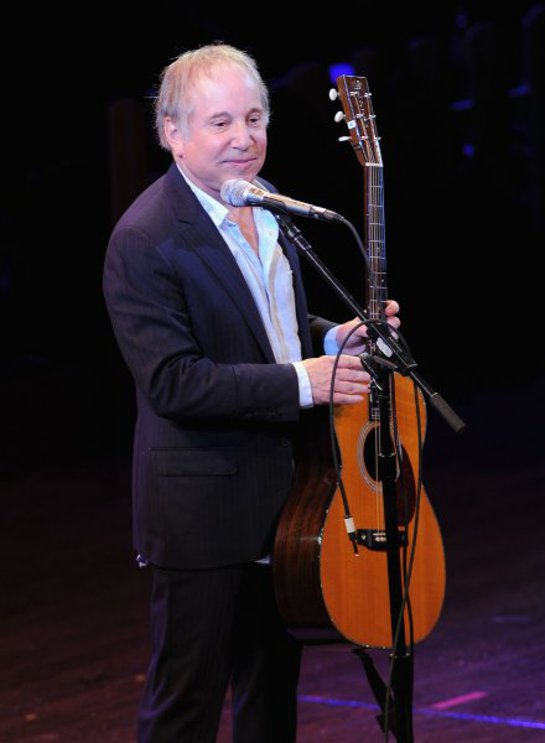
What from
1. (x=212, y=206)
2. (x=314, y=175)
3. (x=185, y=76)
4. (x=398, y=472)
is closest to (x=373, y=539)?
(x=398, y=472)

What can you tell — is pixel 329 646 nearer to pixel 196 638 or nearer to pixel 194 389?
pixel 196 638

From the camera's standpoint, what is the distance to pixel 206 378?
107 inches

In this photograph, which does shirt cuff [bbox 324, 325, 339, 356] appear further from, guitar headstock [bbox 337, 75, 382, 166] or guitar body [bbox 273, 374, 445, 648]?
guitar headstock [bbox 337, 75, 382, 166]

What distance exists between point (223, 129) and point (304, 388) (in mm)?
530

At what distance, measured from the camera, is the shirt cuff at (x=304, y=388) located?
2787mm

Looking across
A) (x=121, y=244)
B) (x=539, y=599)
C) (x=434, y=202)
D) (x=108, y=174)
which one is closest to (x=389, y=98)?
(x=434, y=202)

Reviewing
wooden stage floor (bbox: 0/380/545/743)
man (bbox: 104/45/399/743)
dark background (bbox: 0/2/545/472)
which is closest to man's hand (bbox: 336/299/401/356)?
man (bbox: 104/45/399/743)

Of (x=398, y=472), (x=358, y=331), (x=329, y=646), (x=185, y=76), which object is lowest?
(x=329, y=646)

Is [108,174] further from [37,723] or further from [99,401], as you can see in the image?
[37,723]

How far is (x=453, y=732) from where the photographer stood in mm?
3902

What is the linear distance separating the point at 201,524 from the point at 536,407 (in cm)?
590

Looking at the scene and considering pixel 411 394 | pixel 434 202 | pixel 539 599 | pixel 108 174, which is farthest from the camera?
pixel 434 202

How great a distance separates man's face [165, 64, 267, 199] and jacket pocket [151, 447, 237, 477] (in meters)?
0.53

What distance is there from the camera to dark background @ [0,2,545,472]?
8.55 metres
